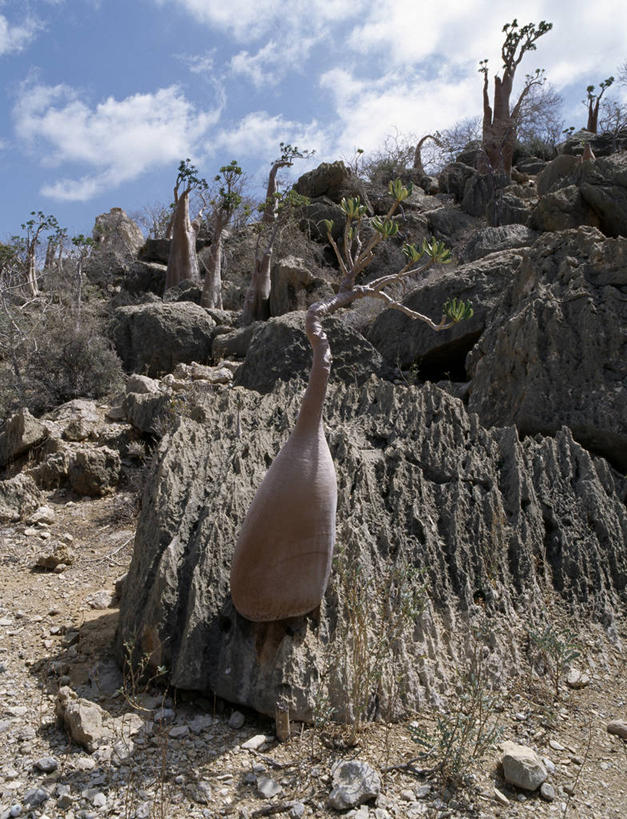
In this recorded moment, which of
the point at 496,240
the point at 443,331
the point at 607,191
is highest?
the point at 607,191

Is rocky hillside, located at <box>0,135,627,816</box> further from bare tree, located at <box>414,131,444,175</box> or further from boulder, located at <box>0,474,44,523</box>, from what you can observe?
bare tree, located at <box>414,131,444,175</box>

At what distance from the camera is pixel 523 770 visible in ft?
7.76

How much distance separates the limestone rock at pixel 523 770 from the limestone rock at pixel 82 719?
5.18 ft

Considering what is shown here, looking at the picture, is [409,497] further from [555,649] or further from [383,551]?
[555,649]

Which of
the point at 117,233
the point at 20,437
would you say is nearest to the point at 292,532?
the point at 20,437

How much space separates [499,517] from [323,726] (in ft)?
5.29

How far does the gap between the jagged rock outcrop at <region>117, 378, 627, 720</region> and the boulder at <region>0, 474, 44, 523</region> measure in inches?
95.3

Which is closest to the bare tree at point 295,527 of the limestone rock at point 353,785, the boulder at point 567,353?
the limestone rock at point 353,785

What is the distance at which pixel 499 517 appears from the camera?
3.63m

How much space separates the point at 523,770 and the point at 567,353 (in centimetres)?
343

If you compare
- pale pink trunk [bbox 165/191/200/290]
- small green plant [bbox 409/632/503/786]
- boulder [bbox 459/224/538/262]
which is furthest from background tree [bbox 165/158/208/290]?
small green plant [bbox 409/632/503/786]

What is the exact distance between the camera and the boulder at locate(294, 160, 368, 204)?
Result: 1848 centimetres

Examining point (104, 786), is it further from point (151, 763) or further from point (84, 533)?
point (84, 533)

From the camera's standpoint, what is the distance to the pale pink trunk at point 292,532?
2.74 metres
